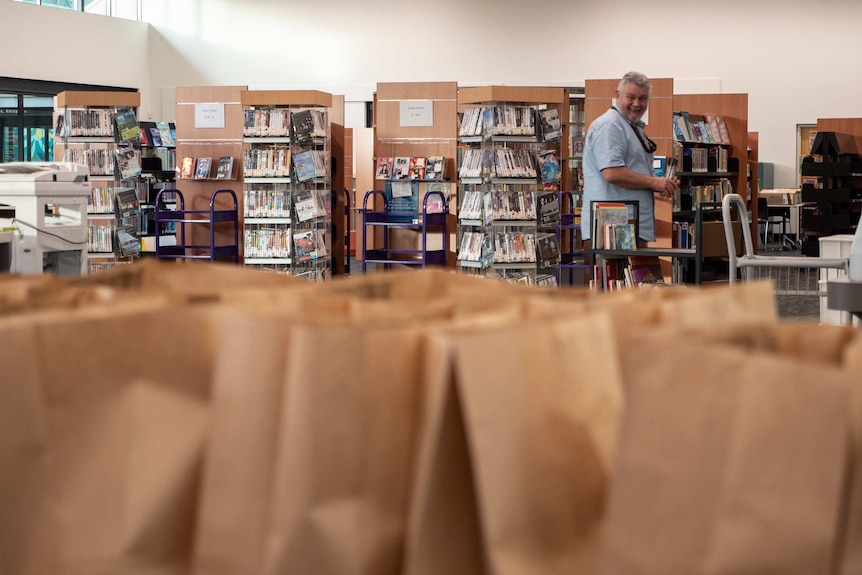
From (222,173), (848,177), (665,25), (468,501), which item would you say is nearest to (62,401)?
(468,501)

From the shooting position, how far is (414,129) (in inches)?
416

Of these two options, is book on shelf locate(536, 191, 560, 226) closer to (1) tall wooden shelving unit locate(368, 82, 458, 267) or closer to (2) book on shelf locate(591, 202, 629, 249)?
(1) tall wooden shelving unit locate(368, 82, 458, 267)

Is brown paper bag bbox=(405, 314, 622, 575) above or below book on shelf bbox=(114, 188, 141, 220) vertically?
below

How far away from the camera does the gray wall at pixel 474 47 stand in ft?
50.6

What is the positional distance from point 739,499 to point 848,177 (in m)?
14.2

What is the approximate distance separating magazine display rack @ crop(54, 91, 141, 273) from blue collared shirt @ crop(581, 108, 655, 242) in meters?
6.23

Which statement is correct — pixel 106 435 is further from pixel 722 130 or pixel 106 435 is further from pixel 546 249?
pixel 722 130

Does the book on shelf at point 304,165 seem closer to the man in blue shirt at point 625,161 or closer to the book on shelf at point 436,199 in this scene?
the book on shelf at point 436,199

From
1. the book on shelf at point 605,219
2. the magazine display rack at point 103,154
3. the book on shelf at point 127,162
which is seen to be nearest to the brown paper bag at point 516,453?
the book on shelf at point 605,219

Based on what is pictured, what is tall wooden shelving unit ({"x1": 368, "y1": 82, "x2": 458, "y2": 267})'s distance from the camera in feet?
34.3

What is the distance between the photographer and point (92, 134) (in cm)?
1034

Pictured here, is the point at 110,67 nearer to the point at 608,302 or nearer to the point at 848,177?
the point at 848,177

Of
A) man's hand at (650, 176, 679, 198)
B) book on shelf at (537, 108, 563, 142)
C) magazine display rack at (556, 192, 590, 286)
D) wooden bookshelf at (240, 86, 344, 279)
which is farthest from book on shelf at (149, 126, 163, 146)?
man's hand at (650, 176, 679, 198)

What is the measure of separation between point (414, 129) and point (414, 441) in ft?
33.3
